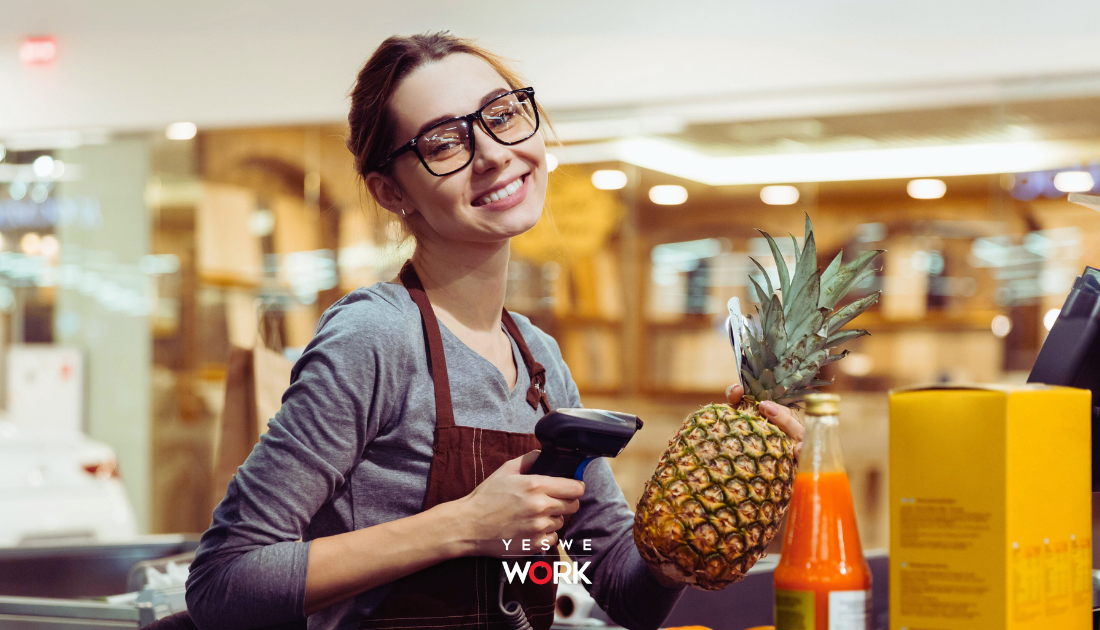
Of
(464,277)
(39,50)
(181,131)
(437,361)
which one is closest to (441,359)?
(437,361)

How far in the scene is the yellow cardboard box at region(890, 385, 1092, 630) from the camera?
816 mm

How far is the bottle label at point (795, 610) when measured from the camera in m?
0.84

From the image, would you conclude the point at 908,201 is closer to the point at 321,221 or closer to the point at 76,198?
the point at 321,221

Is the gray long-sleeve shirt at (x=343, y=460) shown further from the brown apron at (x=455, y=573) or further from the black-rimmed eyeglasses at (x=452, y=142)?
the black-rimmed eyeglasses at (x=452, y=142)

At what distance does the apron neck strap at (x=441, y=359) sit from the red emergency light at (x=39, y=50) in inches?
220

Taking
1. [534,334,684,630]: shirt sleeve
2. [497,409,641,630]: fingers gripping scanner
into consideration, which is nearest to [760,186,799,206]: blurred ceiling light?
[534,334,684,630]: shirt sleeve

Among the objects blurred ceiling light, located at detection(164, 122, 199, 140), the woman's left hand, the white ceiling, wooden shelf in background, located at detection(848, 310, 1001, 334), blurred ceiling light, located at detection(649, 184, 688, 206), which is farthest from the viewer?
blurred ceiling light, located at detection(164, 122, 199, 140)

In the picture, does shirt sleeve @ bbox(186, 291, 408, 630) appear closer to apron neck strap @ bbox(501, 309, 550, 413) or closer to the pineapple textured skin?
apron neck strap @ bbox(501, 309, 550, 413)

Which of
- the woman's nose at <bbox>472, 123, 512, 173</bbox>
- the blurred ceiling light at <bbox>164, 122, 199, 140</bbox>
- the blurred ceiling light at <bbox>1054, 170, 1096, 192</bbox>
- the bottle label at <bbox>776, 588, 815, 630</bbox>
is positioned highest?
the blurred ceiling light at <bbox>164, 122, 199, 140</bbox>

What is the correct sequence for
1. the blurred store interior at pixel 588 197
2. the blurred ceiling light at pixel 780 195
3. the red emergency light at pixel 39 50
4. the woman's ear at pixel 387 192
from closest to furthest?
the woman's ear at pixel 387 192 < the blurred store interior at pixel 588 197 < the blurred ceiling light at pixel 780 195 < the red emergency light at pixel 39 50

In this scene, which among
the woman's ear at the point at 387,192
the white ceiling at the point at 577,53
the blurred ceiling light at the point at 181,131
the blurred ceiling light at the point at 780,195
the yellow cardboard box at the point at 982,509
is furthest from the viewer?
the blurred ceiling light at the point at 181,131

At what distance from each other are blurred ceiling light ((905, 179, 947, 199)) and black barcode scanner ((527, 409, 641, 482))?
470cm

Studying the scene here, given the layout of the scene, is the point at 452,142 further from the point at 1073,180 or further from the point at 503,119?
the point at 1073,180

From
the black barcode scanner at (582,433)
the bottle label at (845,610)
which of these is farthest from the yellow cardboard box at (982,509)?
the black barcode scanner at (582,433)
